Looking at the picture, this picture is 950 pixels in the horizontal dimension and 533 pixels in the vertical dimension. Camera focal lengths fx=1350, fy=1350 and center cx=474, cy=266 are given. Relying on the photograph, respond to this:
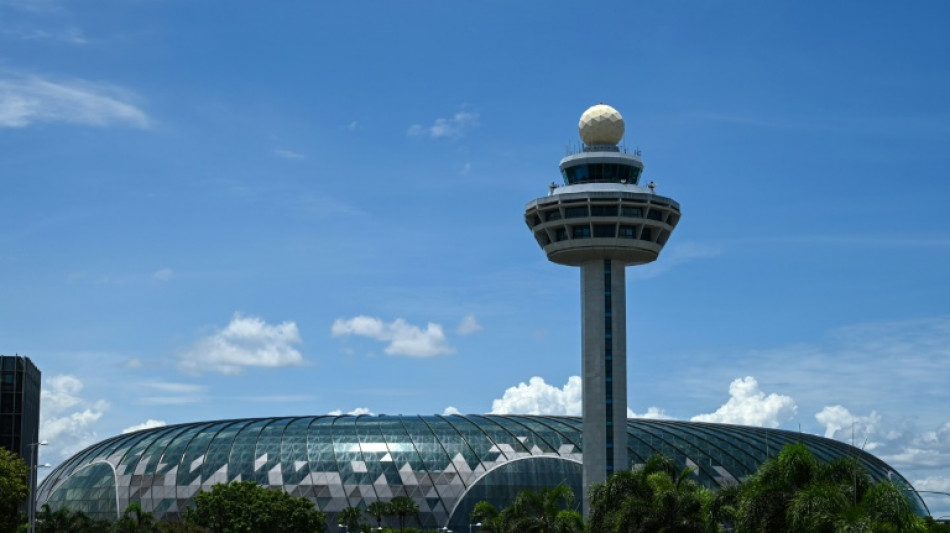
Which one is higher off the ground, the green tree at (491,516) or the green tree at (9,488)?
the green tree at (9,488)

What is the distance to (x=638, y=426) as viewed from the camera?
162 m

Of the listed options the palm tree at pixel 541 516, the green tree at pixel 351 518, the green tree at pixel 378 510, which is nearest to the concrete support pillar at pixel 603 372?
the green tree at pixel 378 510

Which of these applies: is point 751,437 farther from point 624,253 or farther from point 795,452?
point 795,452

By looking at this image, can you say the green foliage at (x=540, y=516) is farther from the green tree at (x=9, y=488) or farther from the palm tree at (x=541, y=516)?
the green tree at (x=9, y=488)

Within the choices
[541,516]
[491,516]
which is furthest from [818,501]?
[491,516]

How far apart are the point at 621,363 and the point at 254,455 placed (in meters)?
41.8

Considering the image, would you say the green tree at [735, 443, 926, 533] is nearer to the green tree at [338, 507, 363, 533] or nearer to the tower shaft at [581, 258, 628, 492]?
the tower shaft at [581, 258, 628, 492]

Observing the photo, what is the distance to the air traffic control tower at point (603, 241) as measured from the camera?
140 m

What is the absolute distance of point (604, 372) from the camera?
140000mm

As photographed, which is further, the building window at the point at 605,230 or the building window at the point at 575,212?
the building window at the point at 605,230

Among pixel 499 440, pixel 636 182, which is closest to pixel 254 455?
pixel 499 440

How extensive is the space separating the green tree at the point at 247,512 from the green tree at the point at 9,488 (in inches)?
582

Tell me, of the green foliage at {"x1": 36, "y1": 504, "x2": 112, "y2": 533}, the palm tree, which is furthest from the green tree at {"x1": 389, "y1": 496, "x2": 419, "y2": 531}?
the palm tree

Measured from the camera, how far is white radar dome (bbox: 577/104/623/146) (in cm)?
14600
